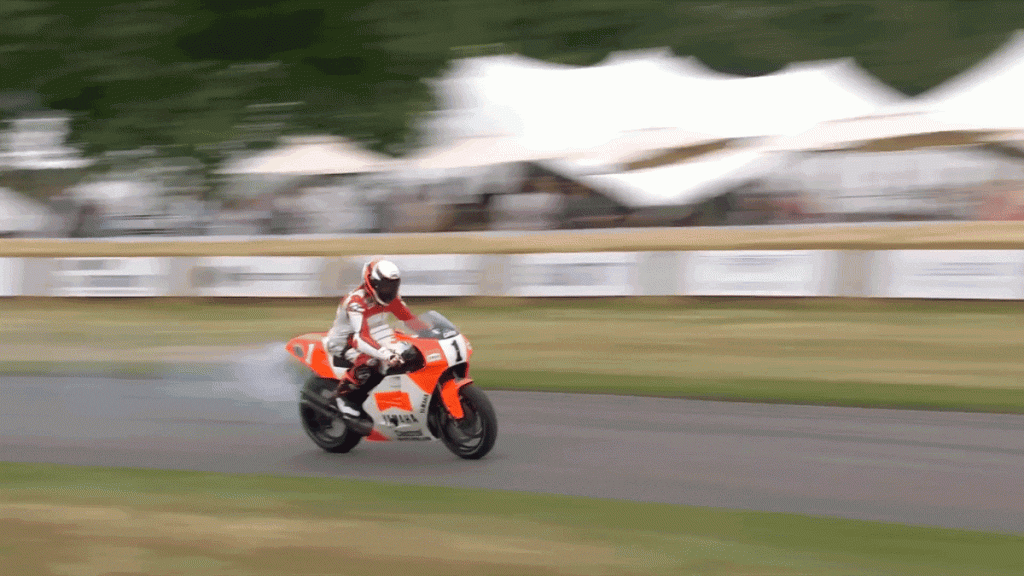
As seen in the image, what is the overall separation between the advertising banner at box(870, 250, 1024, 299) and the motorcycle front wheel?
8865 millimetres

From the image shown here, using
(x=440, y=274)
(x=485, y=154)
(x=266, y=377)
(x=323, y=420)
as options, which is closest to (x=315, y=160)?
(x=485, y=154)

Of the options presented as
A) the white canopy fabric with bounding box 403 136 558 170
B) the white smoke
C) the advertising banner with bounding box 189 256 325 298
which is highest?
the white canopy fabric with bounding box 403 136 558 170

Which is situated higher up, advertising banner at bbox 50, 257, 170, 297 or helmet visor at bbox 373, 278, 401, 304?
advertising banner at bbox 50, 257, 170, 297

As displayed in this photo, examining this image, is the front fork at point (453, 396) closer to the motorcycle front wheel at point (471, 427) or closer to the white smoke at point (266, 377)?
the motorcycle front wheel at point (471, 427)

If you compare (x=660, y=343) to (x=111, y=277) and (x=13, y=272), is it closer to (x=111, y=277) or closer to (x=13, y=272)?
(x=111, y=277)

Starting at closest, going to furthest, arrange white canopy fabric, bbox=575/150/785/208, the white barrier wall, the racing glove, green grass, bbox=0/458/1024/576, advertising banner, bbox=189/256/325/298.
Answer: green grass, bbox=0/458/1024/576 → the racing glove → the white barrier wall → advertising banner, bbox=189/256/325/298 → white canopy fabric, bbox=575/150/785/208

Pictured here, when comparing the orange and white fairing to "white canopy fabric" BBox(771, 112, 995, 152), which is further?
"white canopy fabric" BBox(771, 112, 995, 152)

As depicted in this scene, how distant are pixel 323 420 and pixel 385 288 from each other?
1.35m

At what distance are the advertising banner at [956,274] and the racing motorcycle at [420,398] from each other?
899cm

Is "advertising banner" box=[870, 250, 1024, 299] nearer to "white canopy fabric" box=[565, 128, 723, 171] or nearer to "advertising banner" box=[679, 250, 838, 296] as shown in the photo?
"advertising banner" box=[679, 250, 838, 296]

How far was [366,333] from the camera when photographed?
7.92 meters

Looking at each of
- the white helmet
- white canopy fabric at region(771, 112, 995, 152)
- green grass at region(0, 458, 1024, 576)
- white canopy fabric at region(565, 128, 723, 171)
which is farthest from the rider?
white canopy fabric at region(771, 112, 995, 152)

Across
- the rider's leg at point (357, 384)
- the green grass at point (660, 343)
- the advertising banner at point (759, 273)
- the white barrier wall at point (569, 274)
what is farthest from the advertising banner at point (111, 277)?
the rider's leg at point (357, 384)

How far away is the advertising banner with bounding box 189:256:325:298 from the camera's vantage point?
63.1 ft
